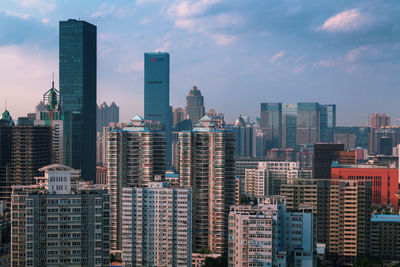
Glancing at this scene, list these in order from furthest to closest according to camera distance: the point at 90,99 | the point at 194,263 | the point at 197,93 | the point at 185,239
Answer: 1. the point at 197,93
2. the point at 90,99
3. the point at 194,263
4. the point at 185,239

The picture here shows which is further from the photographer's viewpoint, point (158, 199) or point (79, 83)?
point (79, 83)

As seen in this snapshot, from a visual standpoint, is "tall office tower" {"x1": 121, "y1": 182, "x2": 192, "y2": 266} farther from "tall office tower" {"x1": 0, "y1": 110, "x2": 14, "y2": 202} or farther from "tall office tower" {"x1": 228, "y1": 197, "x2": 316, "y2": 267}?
"tall office tower" {"x1": 0, "y1": 110, "x2": 14, "y2": 202}

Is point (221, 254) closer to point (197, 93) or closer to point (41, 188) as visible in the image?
point (41, 188)

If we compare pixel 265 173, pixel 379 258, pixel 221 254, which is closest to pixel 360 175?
pixel 265 173

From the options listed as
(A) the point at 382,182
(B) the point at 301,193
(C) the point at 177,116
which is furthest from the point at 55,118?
(C) the point at 177,116

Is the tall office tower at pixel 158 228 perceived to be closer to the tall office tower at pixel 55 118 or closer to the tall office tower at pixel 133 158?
the tall office tower at pixel 133 158

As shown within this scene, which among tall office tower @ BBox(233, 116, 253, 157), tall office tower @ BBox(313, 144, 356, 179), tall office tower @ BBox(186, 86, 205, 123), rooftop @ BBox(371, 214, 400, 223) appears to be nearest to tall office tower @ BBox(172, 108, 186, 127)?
tall office tower @ BBox(186, 86, 205, 123)

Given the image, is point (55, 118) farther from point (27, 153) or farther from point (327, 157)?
point (327, 157)
